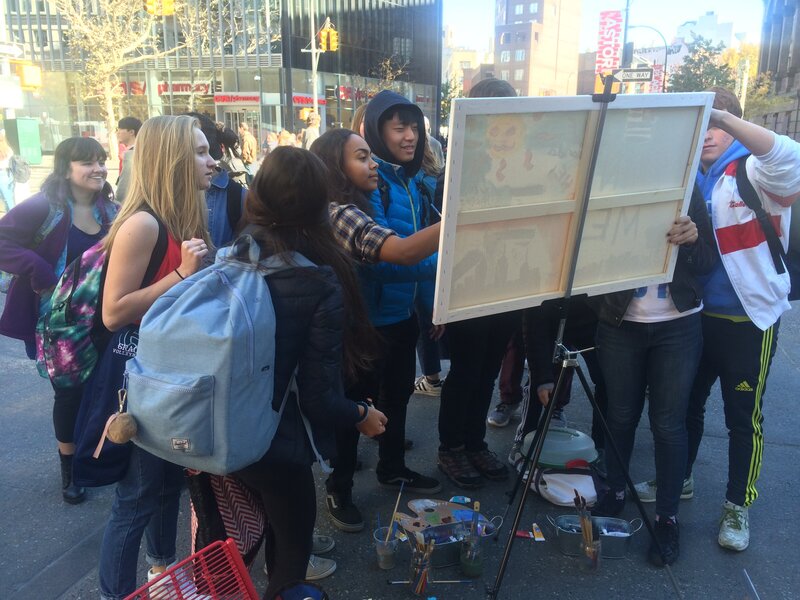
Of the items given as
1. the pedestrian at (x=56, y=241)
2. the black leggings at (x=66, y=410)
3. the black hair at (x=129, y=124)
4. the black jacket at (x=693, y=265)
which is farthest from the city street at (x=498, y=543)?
the black hair at (x=129, y=124)

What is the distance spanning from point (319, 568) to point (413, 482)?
805mm

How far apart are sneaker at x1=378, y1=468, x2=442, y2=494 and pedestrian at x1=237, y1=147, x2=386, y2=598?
50.6 inches

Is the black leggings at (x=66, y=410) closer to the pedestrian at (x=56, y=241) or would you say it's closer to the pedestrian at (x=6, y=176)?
the pedestrian at (x=56, y=241)

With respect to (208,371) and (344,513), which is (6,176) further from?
(208,371)

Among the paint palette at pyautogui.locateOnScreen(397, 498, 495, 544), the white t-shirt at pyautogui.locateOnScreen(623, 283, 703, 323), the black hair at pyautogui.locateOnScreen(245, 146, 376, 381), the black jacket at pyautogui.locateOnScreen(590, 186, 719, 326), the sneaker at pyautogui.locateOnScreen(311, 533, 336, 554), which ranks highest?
the black hair at pyautogui.locateOnScreen(245, 146, 376, 381)

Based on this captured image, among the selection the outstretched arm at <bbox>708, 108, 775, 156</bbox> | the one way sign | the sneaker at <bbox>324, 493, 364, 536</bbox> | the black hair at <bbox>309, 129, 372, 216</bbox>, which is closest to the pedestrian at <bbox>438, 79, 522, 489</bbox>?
the sneaker at <bbox>324, 493, 364, 536</bbox>

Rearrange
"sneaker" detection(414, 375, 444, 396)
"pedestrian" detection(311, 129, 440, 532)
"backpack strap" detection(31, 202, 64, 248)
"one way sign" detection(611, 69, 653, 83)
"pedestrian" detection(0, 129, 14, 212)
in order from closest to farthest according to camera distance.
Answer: "pedestrian" detection(311, 129, 440, 532), "backpack strap" detection(31, 202, 64, 248), "sneaker" detection(414, 375, 444, 396), "pedestrian" detection(0, 129, 14, 212), "one way sign" detection(611, 69, 653, 83)

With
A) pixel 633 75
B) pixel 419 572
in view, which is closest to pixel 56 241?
pixel 419 572

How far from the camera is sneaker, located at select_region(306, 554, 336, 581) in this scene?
2.63m

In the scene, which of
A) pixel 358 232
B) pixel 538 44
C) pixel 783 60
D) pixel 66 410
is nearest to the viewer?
pixel 358 232

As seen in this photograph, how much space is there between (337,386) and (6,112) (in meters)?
20.4

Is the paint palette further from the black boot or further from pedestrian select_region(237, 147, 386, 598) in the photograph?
the black boot

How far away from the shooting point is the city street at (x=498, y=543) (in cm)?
257

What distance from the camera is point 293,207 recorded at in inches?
76.0
